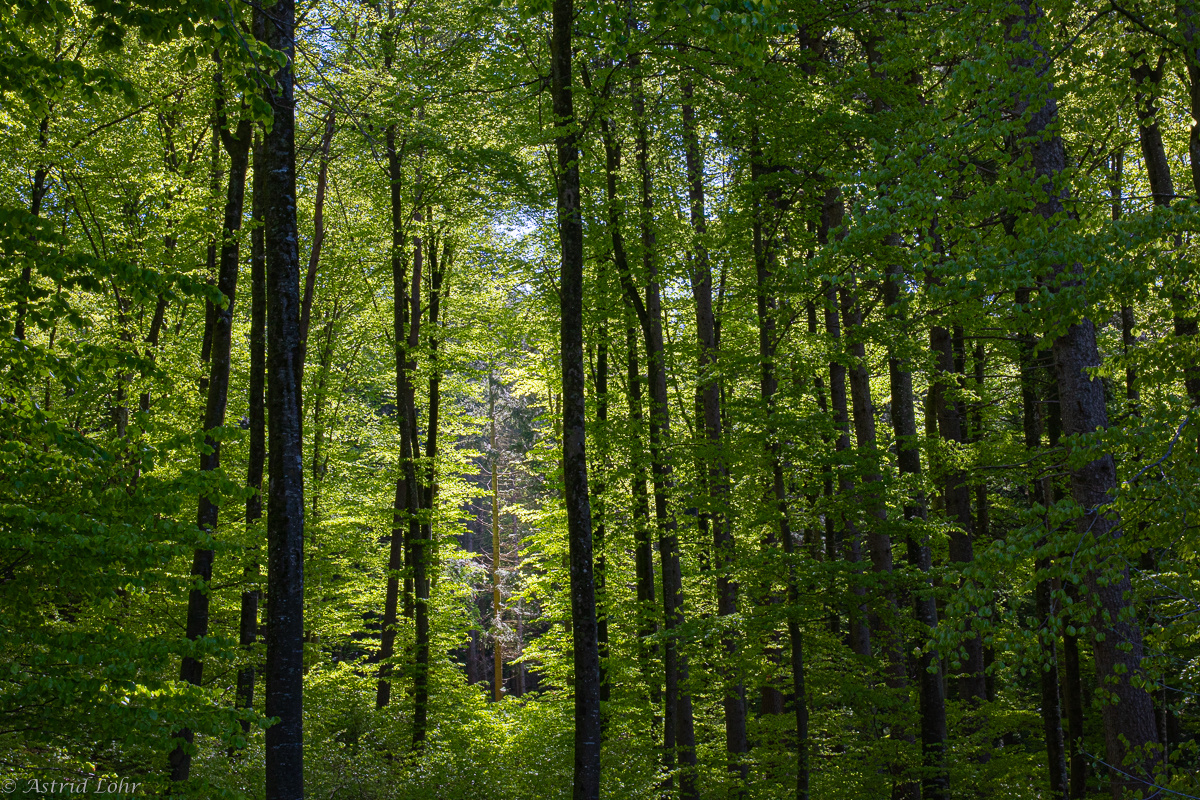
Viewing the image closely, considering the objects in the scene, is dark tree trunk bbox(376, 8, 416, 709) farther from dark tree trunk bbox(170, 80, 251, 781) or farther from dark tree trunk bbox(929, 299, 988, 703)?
dark tree trunk bbox(929, 299, 988, 703)

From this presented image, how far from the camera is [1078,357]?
24.4 feet

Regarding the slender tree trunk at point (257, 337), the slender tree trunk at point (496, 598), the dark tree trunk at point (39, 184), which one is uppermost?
the dark tree trunk at point (39, 184)

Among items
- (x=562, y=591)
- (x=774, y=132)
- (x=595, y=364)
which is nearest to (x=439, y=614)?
(x=562, y=591)

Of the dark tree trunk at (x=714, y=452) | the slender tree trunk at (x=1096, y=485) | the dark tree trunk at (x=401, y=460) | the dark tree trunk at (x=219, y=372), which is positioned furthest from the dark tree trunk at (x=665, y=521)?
the dark tree trunk at (x=219, y=372)

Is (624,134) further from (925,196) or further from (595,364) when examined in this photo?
(925,196)

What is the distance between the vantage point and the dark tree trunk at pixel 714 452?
10758 millimetres

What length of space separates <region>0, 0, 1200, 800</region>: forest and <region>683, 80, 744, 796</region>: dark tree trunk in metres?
0.11

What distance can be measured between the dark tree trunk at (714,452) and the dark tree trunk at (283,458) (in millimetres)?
5566

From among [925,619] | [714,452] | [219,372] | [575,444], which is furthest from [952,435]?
[219,372]

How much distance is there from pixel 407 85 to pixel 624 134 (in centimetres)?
349

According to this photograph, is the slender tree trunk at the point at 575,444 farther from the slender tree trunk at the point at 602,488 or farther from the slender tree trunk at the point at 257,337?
the slender tree trunk at the point at 602,488

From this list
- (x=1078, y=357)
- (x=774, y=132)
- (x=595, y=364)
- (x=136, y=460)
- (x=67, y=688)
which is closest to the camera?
(x=67, y=688)

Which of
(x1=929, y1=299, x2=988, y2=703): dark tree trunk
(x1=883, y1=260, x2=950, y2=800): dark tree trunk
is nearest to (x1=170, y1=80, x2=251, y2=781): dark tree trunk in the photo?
(x1=883, y1=260, x2=950, y2=800): dark tree trunk

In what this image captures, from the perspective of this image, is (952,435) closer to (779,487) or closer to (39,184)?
(779,487)
